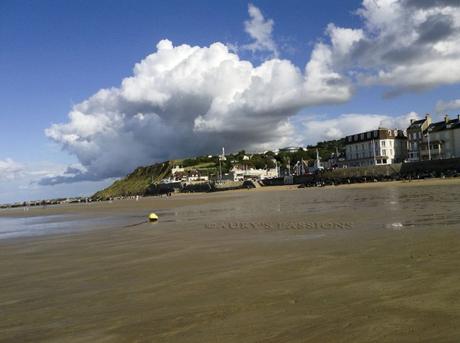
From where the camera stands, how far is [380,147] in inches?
3841

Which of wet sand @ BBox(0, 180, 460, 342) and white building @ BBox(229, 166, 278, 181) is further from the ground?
white building @ BBox(229, 166, 278, 181)

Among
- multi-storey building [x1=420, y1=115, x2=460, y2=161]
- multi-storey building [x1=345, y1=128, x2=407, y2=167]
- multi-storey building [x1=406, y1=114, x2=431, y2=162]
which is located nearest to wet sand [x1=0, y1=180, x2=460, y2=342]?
multi-storey building [x1=420, y1=115, x2=460, y2=161]

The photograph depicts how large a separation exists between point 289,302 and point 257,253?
4588 millimetres

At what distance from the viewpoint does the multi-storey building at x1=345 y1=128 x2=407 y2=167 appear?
97.4 m

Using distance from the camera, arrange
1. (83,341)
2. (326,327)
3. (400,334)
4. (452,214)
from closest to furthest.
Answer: (400,334)
(326,327)
(83,341)
(452,214)

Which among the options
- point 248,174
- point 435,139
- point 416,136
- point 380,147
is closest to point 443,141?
point 435,139

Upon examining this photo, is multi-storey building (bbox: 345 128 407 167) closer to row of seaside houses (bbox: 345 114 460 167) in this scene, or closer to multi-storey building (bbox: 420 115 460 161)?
row of seaside houses (bbox: 345 114 460 167)

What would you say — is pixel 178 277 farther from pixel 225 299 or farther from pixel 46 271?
pixel 46 271

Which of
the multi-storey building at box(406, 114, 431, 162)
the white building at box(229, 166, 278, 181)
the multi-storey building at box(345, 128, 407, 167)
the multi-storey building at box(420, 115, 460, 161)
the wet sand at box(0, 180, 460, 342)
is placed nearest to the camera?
the wet sand at box(0, 180, 460, 342)

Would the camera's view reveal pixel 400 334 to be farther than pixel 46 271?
No

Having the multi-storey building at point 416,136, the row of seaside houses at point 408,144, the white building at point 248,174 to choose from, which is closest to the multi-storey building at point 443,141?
the row of seaside houses at point 408,144

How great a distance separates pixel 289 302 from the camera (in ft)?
20.1

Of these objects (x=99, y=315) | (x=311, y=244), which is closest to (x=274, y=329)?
(x=99, y=315)

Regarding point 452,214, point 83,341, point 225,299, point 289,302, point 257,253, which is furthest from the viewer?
point 452,214
